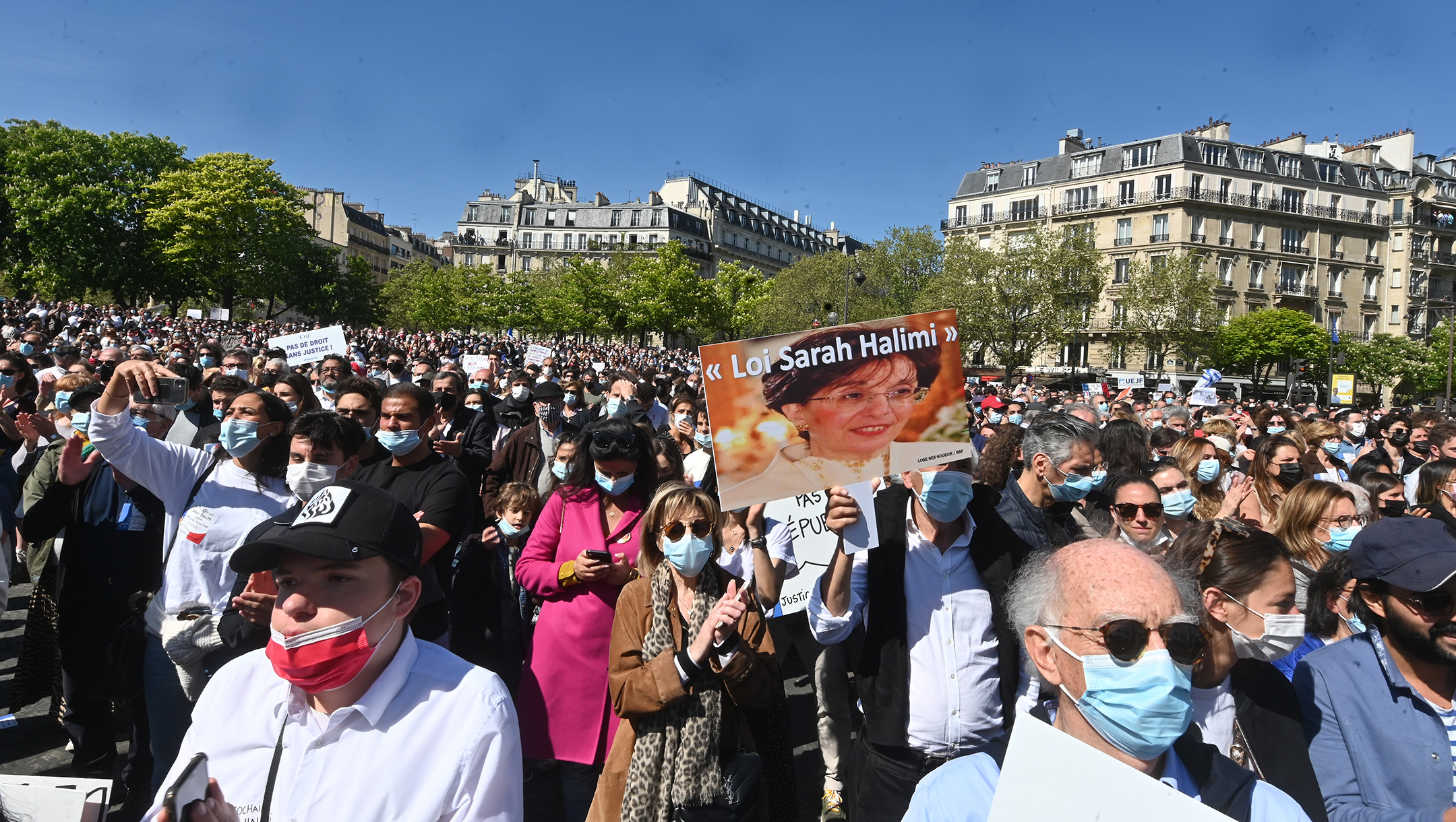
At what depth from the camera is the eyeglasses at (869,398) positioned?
3.09 metres

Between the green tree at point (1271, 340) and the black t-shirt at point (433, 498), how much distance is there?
195 ft

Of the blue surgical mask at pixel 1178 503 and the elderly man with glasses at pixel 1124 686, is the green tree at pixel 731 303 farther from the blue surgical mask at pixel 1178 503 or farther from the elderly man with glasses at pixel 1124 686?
the elderly man with glasses at pixel 1124 686

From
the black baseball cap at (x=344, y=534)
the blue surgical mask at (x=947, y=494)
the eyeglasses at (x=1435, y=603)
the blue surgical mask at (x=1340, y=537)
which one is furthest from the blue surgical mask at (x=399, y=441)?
the blue surgical mask at (x=1340, y=537)

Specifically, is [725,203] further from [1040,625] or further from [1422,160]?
[1040,625]

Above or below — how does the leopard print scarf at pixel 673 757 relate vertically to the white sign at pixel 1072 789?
below

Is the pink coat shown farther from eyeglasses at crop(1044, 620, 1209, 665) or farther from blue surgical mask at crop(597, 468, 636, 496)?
eyeglasses at crop(1044, 620, 1209, 665)

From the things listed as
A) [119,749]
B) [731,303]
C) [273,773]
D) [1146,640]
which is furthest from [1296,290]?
[273,773]

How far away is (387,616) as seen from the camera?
6.62ft

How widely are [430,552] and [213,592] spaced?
856 millimetres

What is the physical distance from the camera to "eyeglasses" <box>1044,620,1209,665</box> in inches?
72.8

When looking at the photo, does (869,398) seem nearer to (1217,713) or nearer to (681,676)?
(681,676)

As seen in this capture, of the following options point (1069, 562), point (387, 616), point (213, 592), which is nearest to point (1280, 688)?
point (1069, 562)

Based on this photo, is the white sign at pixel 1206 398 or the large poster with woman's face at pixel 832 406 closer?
the large poster with woman's face at pixel 832 406

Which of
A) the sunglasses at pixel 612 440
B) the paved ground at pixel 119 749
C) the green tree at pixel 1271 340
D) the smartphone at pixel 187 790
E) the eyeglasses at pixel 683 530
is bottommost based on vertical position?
the paved ground at pixel 119 749
